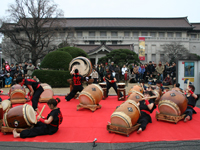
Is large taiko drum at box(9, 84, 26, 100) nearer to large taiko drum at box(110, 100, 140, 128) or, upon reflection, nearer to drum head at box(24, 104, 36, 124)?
drum head at box(24, 104, 36, 124)

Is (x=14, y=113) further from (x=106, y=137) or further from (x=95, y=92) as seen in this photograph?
(x=95, y=92)

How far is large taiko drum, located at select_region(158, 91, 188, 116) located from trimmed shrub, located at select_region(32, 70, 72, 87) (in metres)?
8.81

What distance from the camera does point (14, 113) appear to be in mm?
4152

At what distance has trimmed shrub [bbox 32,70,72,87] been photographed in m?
12.6

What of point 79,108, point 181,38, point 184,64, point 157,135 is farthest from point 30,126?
point 181,38

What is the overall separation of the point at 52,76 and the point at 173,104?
944cm

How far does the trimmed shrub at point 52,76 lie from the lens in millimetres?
12602

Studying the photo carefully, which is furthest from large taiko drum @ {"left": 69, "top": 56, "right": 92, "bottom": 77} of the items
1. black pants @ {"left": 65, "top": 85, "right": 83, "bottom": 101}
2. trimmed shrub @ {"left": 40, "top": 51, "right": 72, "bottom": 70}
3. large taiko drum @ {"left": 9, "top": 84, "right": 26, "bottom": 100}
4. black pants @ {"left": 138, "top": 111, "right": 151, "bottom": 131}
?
black pants @ {"left": 138, "top": 111, "right": 151, "bottom": 131}

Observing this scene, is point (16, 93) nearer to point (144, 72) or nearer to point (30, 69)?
point (30, 69)

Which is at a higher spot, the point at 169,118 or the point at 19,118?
the point at 19,118

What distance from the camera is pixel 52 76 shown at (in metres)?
12.6

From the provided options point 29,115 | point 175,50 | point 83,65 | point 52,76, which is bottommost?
point 29,115

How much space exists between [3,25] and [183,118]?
2084cm

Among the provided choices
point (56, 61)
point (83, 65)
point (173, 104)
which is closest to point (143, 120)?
point (173, 104)
